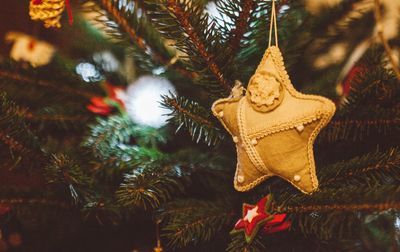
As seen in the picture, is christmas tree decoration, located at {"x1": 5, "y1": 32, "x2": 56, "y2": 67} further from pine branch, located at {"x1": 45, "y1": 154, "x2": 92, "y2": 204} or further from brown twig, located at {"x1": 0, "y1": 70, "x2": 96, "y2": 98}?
pine branch, located at {"x1": 45, "y1": 154, "x2": 92, "y2": 204}

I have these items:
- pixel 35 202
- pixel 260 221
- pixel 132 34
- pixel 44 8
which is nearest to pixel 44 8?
pixel 44 8

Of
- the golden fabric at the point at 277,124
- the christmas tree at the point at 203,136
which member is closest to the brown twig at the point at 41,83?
the christmas tree at the point at 203,136

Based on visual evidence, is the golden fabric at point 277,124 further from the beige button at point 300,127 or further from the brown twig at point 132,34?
the brown twig at point 132,34

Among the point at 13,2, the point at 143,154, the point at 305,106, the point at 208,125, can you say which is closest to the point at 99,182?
the point at 143,154

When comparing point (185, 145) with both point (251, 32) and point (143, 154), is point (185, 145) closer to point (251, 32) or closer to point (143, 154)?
point (143, 154)

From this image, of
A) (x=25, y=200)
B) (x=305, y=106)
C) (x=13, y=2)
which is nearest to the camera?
(x=305, y=106)

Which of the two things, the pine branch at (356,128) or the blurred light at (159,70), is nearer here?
the pine branch at (356,128)

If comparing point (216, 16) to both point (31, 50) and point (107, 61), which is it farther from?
point (31, 50)
